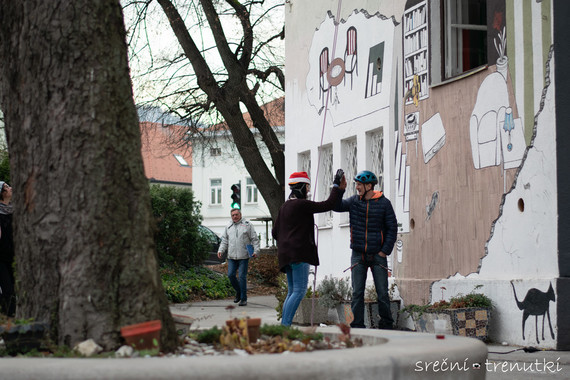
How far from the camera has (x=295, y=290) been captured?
379 inches

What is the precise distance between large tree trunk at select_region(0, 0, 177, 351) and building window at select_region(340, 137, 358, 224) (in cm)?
1082

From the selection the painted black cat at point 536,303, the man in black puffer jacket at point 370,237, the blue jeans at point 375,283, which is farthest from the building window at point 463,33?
the painted black cat at point 536,303

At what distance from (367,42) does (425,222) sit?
3.71 metres

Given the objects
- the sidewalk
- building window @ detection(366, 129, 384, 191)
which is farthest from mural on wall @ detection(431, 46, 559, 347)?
building window @ detection(366, 129, 384, 191)

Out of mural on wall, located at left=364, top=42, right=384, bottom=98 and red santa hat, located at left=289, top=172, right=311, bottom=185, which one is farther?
mural on wall, located at left=364, top=42, right=384, bottom=98

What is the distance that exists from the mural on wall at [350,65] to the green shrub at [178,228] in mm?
6573

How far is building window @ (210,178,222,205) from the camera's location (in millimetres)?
63656

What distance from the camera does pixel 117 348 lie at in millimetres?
4555

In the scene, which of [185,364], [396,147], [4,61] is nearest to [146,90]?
[396,147]

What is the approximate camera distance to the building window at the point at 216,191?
6366 centimetres

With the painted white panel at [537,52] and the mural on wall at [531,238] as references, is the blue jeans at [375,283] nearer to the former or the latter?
the mural on wall at [531,238]

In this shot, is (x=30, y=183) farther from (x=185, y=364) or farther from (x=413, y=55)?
(x=413, y=55)

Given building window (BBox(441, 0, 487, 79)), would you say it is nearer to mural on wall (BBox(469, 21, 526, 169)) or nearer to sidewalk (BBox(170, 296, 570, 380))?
mural on wall (BBox(469, 21, 526, 169))

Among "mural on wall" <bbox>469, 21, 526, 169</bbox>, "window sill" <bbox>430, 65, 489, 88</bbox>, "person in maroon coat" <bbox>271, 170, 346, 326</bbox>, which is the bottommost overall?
"person in maroon coat" <bbox>271, 170, 346, 326</bbox>
